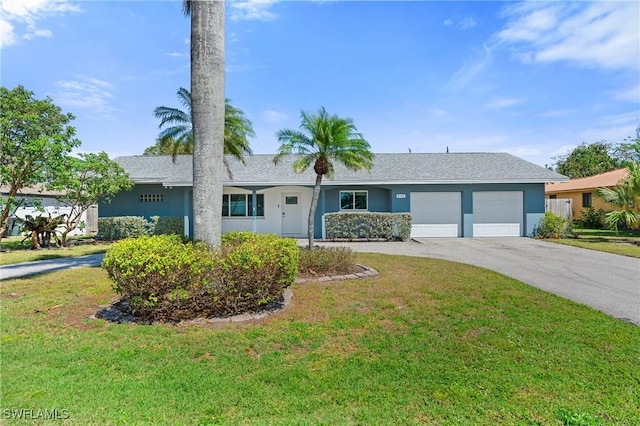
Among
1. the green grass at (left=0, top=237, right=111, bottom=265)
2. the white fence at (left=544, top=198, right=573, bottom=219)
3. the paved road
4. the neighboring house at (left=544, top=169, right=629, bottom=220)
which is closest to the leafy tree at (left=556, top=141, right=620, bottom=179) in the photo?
the neighboring house at (left=544, top=169, right=629, bottom=220)

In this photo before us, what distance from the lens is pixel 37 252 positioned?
40.2 feet

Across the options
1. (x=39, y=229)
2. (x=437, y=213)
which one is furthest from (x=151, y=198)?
(x=437, y=213)

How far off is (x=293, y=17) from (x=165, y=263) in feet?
27.4

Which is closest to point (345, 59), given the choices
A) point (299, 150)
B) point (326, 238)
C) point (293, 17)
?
point (293, 17)

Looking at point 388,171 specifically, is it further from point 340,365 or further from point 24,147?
point 24,147

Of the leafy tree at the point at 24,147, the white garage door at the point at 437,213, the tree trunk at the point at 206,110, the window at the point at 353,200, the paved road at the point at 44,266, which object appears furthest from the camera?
the window at the point at 353,200

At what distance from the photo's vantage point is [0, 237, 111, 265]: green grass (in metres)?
10.7

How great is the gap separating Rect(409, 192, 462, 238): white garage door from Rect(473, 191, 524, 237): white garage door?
0.97m

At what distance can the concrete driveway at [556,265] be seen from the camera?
596cm

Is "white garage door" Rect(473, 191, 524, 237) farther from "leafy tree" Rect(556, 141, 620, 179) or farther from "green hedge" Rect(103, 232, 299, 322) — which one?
"leafy tree" Rect(556, 141, 620, 179)

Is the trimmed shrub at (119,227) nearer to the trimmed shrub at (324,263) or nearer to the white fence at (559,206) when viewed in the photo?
the trimmed shrub at (324,263)

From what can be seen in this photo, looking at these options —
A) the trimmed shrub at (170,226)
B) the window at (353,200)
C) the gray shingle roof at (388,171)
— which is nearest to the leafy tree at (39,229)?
the trimmed shrub at (170,226)

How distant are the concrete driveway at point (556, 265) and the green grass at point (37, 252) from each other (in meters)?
11.3

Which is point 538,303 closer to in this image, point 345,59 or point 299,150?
point 299,150
